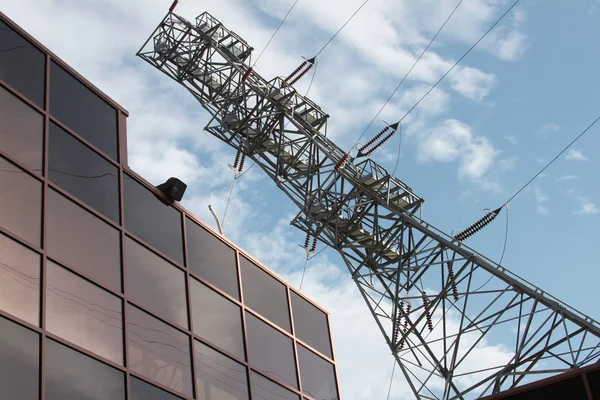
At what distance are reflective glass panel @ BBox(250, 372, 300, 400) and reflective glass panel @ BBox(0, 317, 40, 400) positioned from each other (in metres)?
6.11

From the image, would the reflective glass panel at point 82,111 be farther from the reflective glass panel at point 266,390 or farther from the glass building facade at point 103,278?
the reflective glass panel at point 266,390

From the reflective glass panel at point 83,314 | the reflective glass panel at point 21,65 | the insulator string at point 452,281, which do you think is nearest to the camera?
the reflective glass panel at point 83,314

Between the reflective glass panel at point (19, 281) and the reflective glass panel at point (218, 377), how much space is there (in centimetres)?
412

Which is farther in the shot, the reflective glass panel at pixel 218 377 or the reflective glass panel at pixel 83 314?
the reflective glass panel at pixel 218 377

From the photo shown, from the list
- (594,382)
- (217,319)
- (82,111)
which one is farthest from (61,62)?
(594,382)

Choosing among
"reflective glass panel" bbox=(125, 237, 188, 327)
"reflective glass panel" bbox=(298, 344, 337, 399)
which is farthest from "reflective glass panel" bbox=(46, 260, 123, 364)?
"reflective glass panel" bbox=(298, 344, 337, 399)

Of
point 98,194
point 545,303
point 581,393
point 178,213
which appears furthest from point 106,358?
point 545,303

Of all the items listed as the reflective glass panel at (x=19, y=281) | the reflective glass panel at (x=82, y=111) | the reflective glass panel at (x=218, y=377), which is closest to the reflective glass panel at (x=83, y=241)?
the reflective glass panel at (x=19, y=281)

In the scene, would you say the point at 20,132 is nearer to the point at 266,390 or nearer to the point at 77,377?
the point at 77,377

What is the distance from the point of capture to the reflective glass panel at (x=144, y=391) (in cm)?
1369

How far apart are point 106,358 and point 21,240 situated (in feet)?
7.79

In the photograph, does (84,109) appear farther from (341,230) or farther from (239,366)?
(341,230)

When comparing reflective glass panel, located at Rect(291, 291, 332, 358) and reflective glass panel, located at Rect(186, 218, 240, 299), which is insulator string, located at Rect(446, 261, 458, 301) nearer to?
reflective glass panel, located at Rect(291, 291, 332, 358)

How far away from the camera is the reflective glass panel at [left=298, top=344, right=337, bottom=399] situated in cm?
1927
